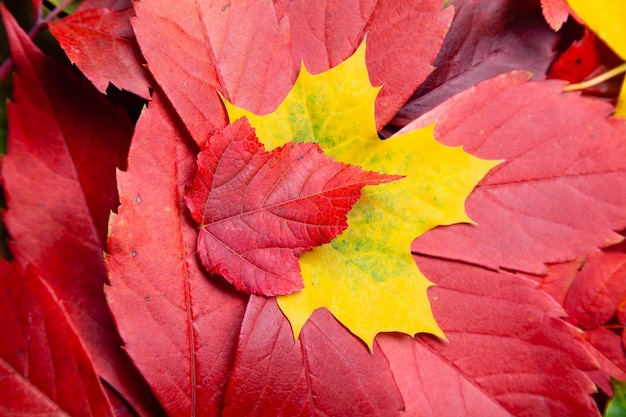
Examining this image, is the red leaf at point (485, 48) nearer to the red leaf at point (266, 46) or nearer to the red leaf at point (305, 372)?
the red leaf at point (266, 46)

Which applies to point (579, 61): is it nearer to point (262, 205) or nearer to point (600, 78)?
point (600, 78)

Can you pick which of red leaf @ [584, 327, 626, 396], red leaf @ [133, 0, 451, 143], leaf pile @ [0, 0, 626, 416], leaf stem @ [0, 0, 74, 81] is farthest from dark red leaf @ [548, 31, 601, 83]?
leaf stem @ [0, 0, 74, 81]

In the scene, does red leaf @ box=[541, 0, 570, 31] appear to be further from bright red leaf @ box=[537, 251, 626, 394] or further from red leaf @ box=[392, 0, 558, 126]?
bright red leaf @ box=[537, 251, 626, 394]

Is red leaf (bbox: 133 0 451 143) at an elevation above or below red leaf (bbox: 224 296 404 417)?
above

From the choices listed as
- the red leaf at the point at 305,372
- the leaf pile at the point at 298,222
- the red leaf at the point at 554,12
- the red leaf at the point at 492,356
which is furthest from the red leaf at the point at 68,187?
the red leaf at the point at 554,12

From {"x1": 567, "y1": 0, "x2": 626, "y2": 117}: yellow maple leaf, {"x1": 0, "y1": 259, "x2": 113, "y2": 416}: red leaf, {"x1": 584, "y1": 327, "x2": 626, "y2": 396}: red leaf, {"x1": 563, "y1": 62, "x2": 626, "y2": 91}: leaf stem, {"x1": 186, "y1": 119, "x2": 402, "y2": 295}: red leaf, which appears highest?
{"x1": 567, "y1": 0, "x2": 626, "y2": 117}: yellow maple leaf

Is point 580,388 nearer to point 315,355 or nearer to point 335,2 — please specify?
point 315,355

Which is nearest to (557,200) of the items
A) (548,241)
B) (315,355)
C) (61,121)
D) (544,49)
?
(548,241)

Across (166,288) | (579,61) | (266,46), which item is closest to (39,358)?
(166,288)
